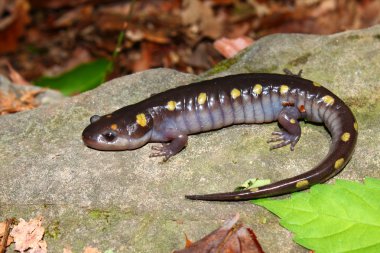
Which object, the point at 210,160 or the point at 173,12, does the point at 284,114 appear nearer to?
the point at 210,160

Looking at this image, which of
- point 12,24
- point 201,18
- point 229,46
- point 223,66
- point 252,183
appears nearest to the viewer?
point 252,183

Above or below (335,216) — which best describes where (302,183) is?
below

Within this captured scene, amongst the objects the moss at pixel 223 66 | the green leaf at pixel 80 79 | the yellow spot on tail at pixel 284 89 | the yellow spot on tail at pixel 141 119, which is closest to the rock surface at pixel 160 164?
the moss at pixel 223 66

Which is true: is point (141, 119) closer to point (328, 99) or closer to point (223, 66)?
point (223, 66)

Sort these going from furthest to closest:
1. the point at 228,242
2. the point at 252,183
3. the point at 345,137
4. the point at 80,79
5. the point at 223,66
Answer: the point at 80,79
the point at 223,66
the point at 345,137
the point at 252,183
the point at 228,242

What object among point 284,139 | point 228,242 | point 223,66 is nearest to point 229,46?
point 223,66

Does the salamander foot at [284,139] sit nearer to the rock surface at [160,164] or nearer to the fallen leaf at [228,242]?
the rock surface at [160,164]

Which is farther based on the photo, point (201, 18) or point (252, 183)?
point (201, 18)
